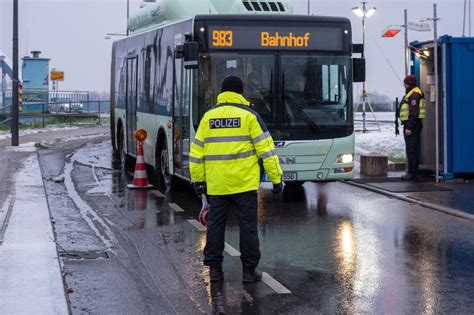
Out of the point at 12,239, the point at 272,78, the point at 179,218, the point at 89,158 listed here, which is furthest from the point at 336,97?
the point at 89,158

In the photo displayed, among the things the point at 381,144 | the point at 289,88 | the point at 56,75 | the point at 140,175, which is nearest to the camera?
the point at 289,88

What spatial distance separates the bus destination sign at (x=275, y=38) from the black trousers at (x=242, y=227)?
16.3 feet

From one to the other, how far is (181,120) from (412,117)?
4.86 metres

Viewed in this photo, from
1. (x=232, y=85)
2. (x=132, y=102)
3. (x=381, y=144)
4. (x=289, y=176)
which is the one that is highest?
(x=132, y=102)

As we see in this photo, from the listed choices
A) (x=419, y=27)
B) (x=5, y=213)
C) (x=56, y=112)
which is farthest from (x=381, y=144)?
(x=56, y=112)

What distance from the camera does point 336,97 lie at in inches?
483

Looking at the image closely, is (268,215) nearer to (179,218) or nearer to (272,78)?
(179,218)

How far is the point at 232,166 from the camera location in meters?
7.27

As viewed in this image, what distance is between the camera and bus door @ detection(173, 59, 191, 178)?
12.5 meters

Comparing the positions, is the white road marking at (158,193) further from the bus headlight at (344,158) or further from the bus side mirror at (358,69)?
the bus side mirror at (358,69)

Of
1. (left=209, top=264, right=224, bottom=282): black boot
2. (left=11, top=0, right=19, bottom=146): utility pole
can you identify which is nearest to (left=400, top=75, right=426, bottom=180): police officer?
(left=209, top=264, right=224, bottom=282): black boot

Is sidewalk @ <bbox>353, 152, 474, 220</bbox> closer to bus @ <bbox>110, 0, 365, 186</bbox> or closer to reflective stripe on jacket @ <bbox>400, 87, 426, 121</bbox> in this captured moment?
reflective stripe on jacket @ <bbox>400, 87, 426, 121</bbox>

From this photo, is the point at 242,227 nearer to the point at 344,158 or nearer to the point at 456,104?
the point at 344,158

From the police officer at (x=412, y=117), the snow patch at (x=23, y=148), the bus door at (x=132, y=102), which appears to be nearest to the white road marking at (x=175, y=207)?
the bus door at (x=132, y=102)
